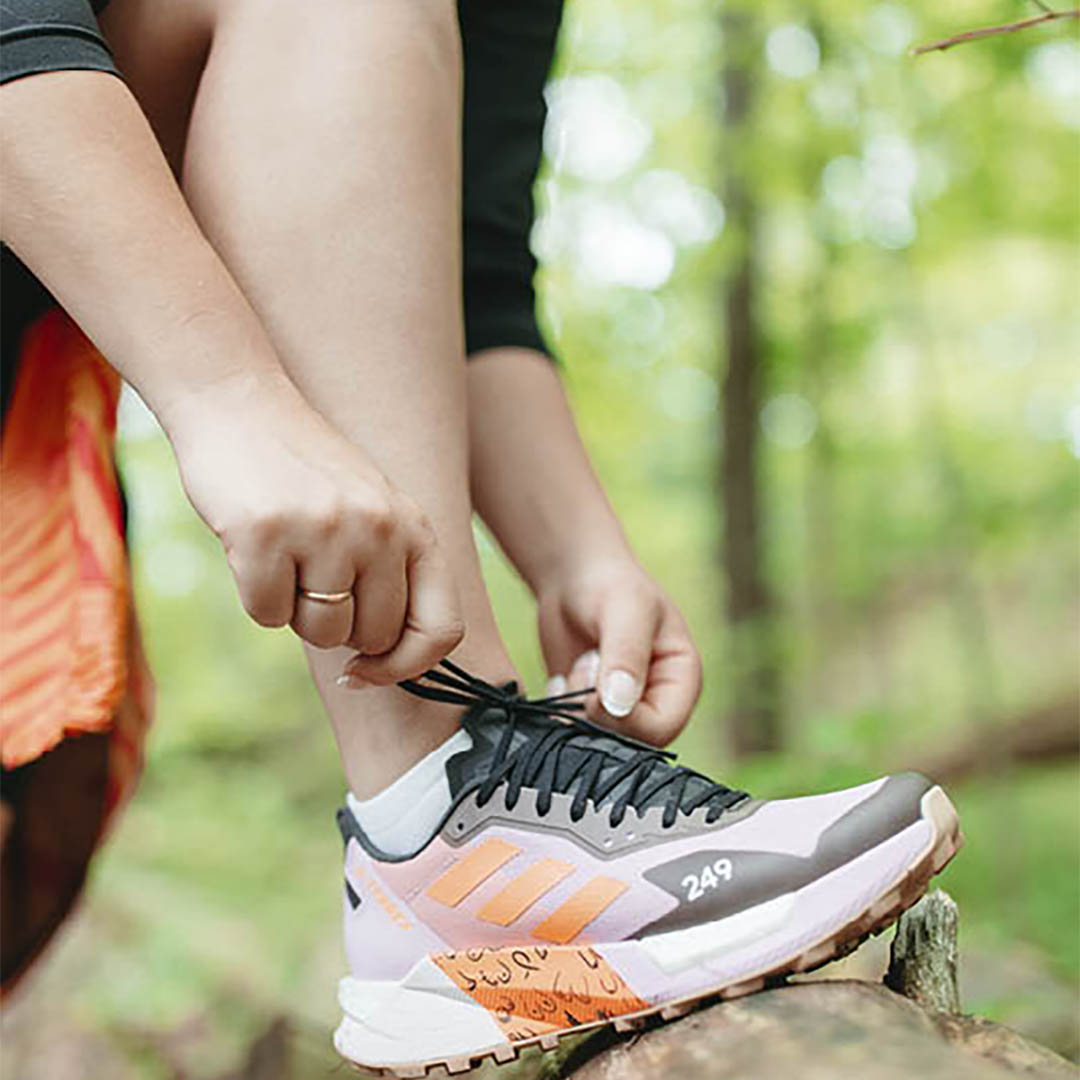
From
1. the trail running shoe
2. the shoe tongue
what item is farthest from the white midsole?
the shoe tongue

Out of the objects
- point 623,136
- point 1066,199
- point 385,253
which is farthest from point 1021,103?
point 385,253

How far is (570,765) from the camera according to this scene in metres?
0.87

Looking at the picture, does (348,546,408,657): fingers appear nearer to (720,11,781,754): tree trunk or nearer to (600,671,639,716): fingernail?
(600,671,639,716): fingernail

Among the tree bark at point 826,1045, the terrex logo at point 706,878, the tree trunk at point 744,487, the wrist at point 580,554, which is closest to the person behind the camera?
the tree bark at point 826,1045

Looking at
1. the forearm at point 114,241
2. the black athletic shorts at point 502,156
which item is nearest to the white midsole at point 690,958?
the forearm at point 114,241

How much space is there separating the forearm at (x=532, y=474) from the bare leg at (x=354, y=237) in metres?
0.23

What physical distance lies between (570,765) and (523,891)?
0.29 ft

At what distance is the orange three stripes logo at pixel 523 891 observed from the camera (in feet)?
2.66

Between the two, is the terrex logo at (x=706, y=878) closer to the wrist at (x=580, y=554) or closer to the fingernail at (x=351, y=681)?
the fingernail at (x=351, y=681)

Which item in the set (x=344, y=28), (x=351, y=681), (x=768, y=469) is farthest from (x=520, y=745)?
(x=768, y=469)

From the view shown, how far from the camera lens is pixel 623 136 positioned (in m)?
4.65

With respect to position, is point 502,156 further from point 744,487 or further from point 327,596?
point 744,487

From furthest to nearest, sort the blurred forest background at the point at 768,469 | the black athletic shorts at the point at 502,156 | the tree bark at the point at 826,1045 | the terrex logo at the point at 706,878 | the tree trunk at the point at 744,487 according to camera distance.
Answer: the tree trunk at the point at 744,487 → the blurred forest background at the point at 768,469 → the black athletic shorts at the point at 502,156 → the terrex logo at the point at 706,878 → the tree bark at the point at 826,1045

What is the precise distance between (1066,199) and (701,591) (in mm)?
3873
